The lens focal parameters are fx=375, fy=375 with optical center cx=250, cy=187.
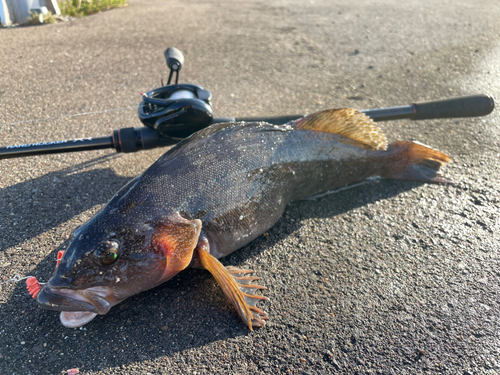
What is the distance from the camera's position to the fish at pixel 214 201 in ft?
7.18

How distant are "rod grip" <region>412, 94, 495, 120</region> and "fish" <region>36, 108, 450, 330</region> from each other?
447 mm

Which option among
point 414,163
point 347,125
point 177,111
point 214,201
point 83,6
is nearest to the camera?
point 214,201

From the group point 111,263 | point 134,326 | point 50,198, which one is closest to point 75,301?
point 111,263

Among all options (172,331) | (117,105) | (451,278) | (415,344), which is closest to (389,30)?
(117,105)

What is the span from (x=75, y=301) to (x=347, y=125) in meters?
2.43

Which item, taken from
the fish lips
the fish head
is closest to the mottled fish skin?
the fish head

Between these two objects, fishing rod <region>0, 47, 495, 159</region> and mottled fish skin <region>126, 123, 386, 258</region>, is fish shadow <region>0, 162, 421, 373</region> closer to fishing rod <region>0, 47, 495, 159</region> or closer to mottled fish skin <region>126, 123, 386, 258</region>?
mottled fish skin <region>126, 123, 386, 258</region>

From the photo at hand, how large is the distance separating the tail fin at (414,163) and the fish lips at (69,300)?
8.65ft

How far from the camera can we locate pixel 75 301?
2.14 meters

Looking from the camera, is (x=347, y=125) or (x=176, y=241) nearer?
(x=176, y=241)

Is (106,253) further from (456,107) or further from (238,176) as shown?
(456,107)

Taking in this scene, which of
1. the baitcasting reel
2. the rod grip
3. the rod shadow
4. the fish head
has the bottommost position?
the rod shadow

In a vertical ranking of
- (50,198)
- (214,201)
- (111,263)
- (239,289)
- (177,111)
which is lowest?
(239,289)

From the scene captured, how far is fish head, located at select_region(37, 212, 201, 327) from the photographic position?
2.15m
